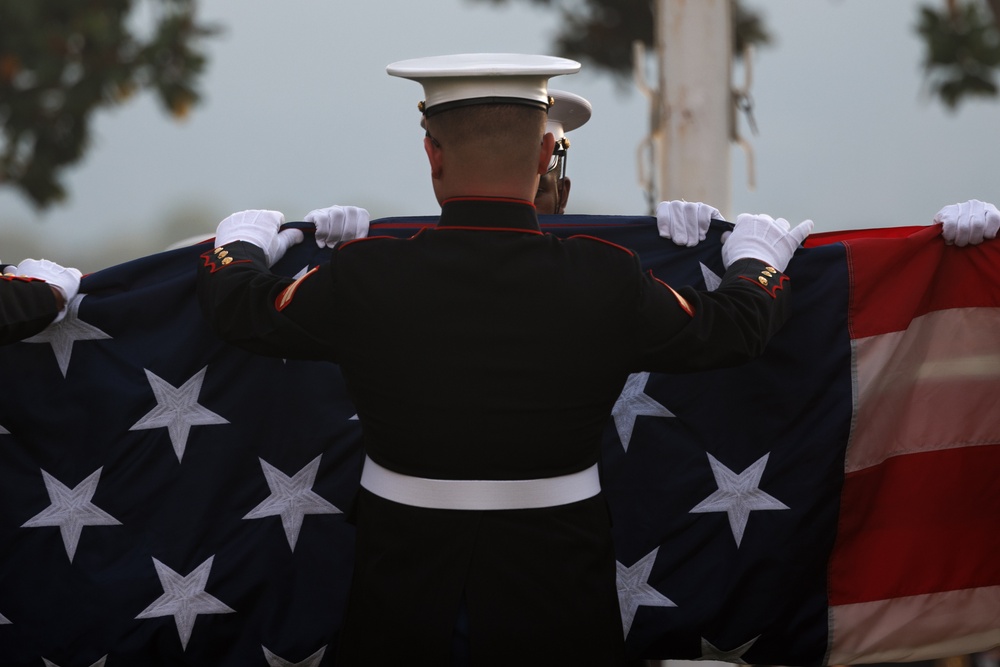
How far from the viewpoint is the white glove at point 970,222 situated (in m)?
2.71

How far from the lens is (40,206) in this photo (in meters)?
8.33

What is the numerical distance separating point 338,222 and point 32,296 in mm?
→ 755

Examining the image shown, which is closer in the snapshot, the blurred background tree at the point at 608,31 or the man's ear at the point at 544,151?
the man's ear at the point at 544,151

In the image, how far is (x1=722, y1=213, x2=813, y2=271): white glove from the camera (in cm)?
248

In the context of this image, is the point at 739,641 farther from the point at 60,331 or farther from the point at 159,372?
the point at 60,331

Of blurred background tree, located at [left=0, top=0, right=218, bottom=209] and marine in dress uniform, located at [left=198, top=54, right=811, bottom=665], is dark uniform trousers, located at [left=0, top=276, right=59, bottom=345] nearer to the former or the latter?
marine in dress uniform, located at [left=198, top=54, right=811, bottom=665]

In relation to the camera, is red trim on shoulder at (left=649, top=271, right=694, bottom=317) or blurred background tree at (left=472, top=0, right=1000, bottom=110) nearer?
red trim on shoulder at (left=649, top=271, right=694, bottom=317)

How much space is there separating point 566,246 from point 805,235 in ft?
3.00

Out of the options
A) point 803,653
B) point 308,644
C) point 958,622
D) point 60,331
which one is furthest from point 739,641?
point 60,331

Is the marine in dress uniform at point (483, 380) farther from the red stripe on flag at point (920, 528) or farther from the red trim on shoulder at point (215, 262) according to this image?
the red stripe on flag at point (920, 528)

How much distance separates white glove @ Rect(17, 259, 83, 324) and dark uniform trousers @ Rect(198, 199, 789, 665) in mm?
944

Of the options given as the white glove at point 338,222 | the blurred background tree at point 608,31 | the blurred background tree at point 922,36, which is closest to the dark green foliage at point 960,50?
the blurred background tree at point 922,36

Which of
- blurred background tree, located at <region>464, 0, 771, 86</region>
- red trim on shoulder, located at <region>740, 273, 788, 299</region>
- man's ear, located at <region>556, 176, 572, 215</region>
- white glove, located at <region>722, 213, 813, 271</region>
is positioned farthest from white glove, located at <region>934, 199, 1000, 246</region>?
blurred background tree, located at <region>464, 0, 771, 86</region>

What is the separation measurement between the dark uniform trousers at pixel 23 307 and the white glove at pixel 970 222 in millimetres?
2252
